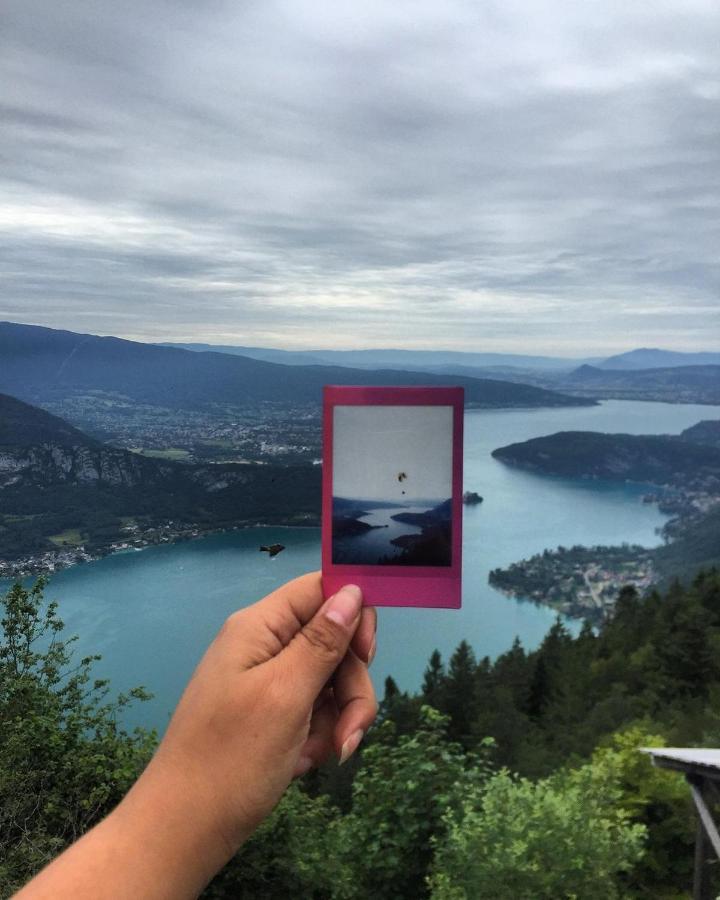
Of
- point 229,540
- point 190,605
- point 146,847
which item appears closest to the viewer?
point 146,847

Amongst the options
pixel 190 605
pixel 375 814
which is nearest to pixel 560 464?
pixel 190 605

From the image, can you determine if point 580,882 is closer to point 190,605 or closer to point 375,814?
point 375,814

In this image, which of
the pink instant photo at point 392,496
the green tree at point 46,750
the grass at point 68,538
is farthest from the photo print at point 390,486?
the grass at point 68,538

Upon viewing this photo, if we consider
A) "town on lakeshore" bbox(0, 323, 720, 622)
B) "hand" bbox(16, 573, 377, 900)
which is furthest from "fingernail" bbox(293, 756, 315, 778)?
"town on lakeshore" bbox(0, 323, 720, 622)

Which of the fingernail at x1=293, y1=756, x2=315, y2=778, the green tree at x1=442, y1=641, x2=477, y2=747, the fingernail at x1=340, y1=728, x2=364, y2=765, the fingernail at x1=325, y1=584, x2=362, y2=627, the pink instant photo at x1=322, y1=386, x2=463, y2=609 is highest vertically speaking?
the pink instant photo at x1=322, y1=386, x2=463, y2=609

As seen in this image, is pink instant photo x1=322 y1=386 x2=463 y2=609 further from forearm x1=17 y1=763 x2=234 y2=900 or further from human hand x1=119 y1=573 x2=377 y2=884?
forearm x1=17 y1=763 x2=234 y2=900
